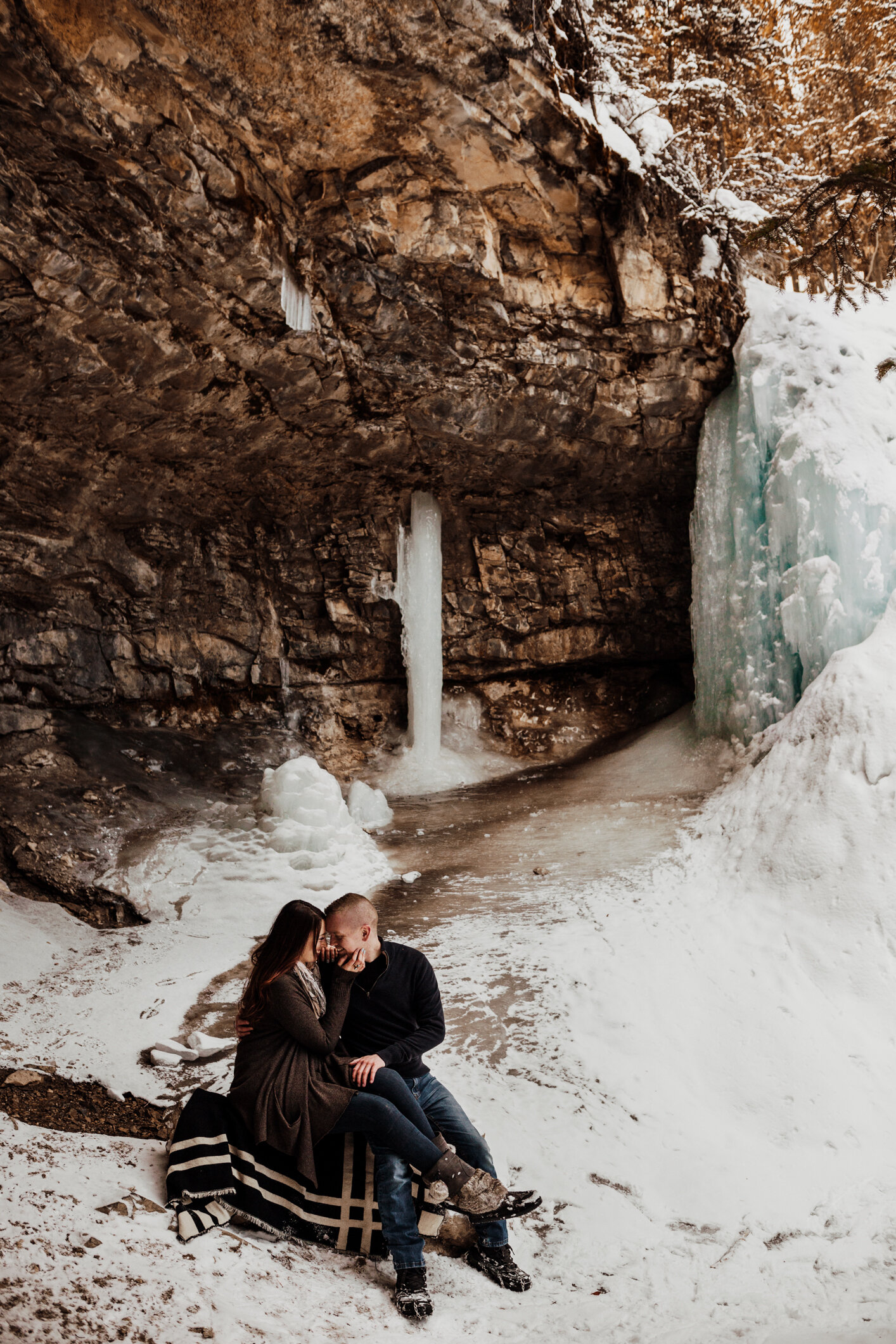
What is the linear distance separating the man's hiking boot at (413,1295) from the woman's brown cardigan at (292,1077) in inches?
16.0

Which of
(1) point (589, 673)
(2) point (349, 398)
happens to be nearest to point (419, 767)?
(1) point (589, 673)

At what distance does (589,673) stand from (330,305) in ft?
20.0

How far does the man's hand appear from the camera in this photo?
2902mm

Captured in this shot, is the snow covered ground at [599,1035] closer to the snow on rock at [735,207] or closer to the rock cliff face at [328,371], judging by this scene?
the snow on rock at [735,207]

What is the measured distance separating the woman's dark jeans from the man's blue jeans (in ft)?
0.16

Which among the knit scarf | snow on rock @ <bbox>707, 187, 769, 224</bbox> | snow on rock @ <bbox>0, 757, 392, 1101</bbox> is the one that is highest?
snow on rock @ <bbox>707, 187, 769, 224</bbox>

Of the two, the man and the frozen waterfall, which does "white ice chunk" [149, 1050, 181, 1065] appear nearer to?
the man

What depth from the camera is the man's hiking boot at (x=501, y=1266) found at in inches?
112

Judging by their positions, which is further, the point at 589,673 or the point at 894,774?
the point at 589,673

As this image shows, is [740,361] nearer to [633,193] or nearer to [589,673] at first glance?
[633,193]

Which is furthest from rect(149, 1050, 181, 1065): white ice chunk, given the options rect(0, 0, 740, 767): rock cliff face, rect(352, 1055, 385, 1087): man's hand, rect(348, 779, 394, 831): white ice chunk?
rect(0, 0, 740, 767): rock cliff face

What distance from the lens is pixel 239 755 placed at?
31.7 feet

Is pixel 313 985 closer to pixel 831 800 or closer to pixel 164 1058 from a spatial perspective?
pixel 164 1058

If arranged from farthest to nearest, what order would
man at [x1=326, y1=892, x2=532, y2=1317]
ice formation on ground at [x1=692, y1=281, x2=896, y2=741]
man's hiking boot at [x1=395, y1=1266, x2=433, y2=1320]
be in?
ice formation on ground at [x1=692, y1=281, x2=896, y2=741] → man at [x1=326, y1=892, x2=532, y2=1317] → man's hiking boot at [x1=395, y1=1266, x2=433, y2=1320]
